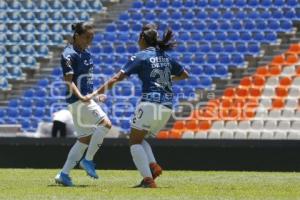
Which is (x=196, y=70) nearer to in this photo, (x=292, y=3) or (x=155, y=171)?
(x=292, y=3)

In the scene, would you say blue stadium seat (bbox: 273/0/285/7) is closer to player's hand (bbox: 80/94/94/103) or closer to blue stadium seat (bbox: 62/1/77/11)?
blue stadium seat (bbox: 62/1/77/11)

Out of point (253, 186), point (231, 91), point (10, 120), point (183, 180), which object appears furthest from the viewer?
point (10, 120)

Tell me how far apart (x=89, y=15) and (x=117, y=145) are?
8516mm

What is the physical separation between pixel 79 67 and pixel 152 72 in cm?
103

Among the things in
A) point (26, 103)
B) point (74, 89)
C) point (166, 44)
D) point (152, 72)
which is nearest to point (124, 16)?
point (26, 103)

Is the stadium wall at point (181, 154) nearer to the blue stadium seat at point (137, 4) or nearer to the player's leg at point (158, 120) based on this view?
the player's leg at point (158, 120)

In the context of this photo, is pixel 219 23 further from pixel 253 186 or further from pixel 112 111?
pixel 253 186

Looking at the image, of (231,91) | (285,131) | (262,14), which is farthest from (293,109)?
(262,14)

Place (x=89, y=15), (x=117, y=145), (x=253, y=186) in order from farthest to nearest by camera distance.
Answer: (x=89, y=15) → (x=117, y=145) → (x=253, y=186)

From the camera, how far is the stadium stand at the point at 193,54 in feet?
61.2

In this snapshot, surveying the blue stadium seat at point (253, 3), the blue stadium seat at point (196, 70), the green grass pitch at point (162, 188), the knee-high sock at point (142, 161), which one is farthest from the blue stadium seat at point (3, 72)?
the knee-high sock at point (142, 161)

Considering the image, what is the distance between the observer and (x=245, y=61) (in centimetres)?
2036

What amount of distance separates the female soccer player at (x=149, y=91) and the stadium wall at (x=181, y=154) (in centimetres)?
539

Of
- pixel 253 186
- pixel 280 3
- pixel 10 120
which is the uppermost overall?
pixel 280 3
